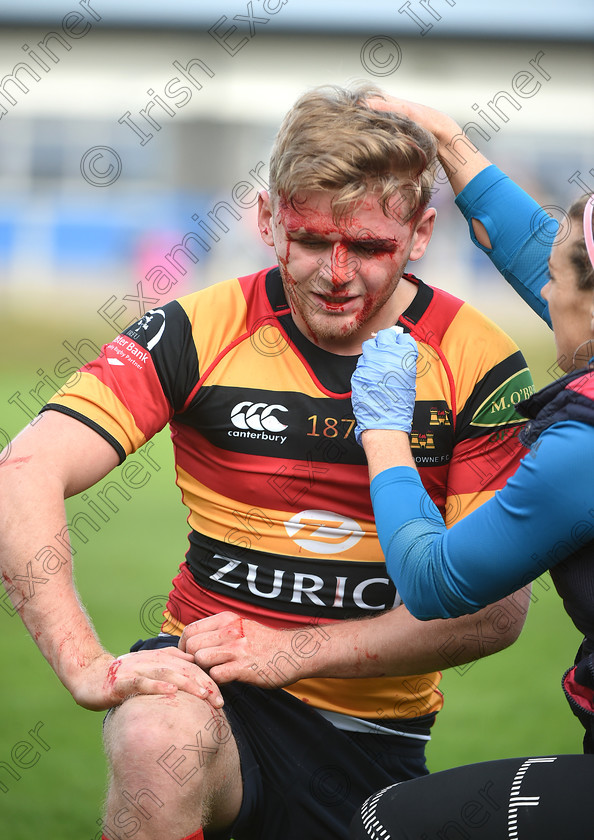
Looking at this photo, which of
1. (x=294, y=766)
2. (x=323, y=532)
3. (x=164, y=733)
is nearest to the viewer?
(x=164, y=733)

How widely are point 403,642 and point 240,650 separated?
408 mm

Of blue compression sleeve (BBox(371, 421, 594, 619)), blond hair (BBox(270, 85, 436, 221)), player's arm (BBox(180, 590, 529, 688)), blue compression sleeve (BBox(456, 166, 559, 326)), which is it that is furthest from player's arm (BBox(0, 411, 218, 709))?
blue compression sleeve (BBox(456, 166, 559, 326))

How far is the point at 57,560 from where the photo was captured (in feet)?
7.65

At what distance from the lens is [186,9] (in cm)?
2816

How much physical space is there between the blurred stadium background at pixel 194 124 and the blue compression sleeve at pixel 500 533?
39.6ft

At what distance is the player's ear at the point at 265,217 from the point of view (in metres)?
2.65

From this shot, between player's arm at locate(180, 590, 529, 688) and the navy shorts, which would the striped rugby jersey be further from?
player's arm at locate(180, 590, 529, 688)

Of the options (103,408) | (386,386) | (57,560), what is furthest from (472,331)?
(57,560)

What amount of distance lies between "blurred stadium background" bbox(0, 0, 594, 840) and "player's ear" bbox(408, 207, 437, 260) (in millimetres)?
11506

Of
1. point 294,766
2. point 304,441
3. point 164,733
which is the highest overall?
point 304,441

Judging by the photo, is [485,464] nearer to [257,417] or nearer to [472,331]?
[472,331]

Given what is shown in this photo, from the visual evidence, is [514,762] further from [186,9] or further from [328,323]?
[186,9]

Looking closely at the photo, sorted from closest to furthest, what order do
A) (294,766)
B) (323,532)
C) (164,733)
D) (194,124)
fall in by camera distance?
(164,733)
(294,766)
(323,532)
(194,124)

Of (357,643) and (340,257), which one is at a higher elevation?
(340,257)
